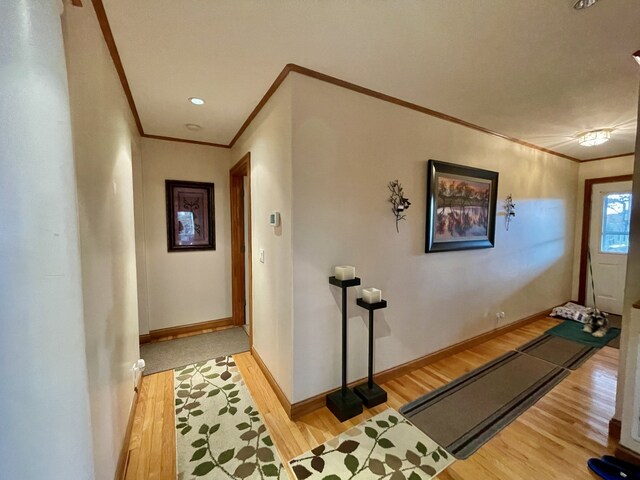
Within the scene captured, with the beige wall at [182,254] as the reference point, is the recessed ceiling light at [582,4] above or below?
above

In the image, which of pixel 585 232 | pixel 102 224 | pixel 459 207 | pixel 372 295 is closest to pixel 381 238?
pixel 372 295

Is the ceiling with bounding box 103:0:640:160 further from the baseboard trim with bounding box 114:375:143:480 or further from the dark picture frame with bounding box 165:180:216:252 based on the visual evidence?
the baseboard trim with bounding box 114:375:143:480

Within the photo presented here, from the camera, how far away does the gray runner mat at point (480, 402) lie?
1723 mm

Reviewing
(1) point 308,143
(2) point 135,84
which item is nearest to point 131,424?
(1) point 308,143

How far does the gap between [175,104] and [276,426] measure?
8.68 feet

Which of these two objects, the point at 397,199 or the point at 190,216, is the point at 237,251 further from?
the point at 397,199

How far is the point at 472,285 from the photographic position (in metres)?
2.83

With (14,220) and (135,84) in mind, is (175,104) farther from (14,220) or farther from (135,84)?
(14,220)

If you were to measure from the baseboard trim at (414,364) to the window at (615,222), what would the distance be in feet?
5.04

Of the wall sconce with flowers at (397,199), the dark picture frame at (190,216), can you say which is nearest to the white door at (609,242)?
the wall sconce with flowers at (397,199)

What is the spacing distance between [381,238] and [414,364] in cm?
127

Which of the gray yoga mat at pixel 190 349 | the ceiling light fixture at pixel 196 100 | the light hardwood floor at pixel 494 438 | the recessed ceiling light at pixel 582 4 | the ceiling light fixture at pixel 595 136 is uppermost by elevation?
the recessed ceiling light at pixel 582 4

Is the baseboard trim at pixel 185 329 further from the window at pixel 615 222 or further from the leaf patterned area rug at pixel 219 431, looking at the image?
the window at pixel 615 222

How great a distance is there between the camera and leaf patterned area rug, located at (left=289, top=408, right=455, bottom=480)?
56.9 inches
